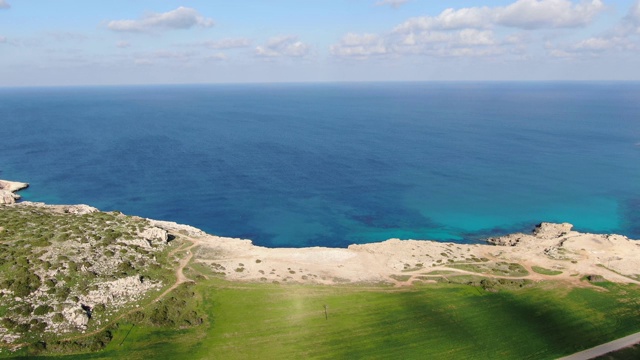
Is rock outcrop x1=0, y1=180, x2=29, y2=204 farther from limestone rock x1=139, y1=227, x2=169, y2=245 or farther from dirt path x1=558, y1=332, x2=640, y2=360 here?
dirt path x1=558, y1=332, x2=640, y2=360

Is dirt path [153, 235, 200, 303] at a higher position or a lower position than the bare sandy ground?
higher

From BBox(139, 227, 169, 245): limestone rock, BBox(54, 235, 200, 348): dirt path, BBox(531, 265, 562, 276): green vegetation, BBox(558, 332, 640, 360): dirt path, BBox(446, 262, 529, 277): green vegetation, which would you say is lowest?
BBox(558, 332, 640, 360): dirt path

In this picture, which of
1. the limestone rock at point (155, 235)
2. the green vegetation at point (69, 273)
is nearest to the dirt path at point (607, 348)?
the green vegetation at point (69, 273)

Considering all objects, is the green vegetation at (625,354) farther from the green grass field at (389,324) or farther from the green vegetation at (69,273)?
the green vegetation at (69,273)

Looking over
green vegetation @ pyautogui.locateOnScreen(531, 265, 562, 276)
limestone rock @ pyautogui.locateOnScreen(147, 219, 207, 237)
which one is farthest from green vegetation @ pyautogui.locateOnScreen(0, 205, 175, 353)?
green vegetation @ pyautogui.locateOnScreen(531, 265, 562, 276)

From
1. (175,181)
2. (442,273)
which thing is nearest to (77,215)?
(175,181)

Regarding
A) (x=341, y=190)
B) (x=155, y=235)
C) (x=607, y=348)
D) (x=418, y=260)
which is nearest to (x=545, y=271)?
(x=607, y=348)
